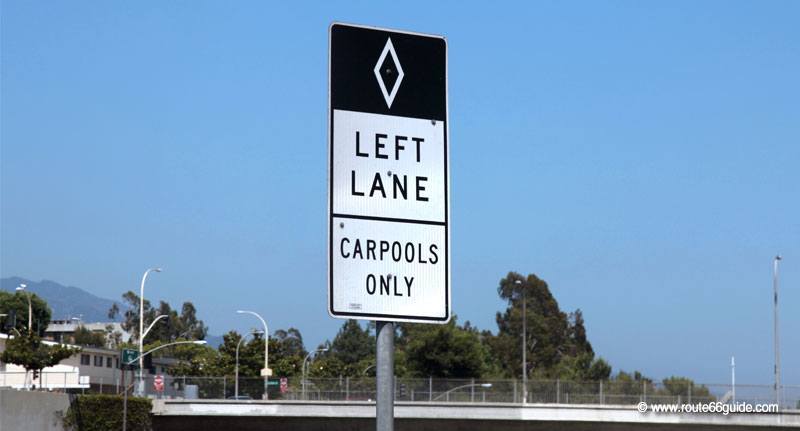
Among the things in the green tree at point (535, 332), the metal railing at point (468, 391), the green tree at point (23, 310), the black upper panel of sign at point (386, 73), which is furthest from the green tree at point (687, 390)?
the green tree at point (23, 310)

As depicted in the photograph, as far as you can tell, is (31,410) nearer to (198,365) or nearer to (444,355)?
(444,355)

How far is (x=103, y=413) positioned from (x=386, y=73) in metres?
66.6

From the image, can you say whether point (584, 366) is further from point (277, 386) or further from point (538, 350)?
point (277, 386)

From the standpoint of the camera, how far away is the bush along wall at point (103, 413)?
67.8 meters

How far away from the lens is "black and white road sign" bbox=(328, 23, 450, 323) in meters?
5.76

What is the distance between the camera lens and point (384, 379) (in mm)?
5715

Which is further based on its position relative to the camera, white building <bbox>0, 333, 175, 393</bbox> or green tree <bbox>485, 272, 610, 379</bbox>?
green tree <bbox>485, 272, 610, 379</bbox>

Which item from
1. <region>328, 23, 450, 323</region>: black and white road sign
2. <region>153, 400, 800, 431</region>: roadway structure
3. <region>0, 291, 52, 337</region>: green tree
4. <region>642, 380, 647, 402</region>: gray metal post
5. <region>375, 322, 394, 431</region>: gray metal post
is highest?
<region>0, 291, 52, 337</region>: green tree

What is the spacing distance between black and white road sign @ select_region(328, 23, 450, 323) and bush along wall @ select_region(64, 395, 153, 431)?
2510 inches

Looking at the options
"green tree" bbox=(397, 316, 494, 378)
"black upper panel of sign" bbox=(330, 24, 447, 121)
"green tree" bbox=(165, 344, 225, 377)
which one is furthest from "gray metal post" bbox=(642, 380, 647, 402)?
"black upper panel of sign" bbox=(330, 24, 447, 121)

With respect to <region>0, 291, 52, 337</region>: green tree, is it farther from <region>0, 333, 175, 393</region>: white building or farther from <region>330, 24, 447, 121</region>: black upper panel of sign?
<region>330, 24, 447, 121</region>: black upper panel of sign

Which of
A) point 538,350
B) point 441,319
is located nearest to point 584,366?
point 538,350

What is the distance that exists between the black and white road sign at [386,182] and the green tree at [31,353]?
7778 centimetres

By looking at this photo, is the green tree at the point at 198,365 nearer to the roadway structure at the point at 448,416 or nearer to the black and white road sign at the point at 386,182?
the roadway structure at the point at 448,416
